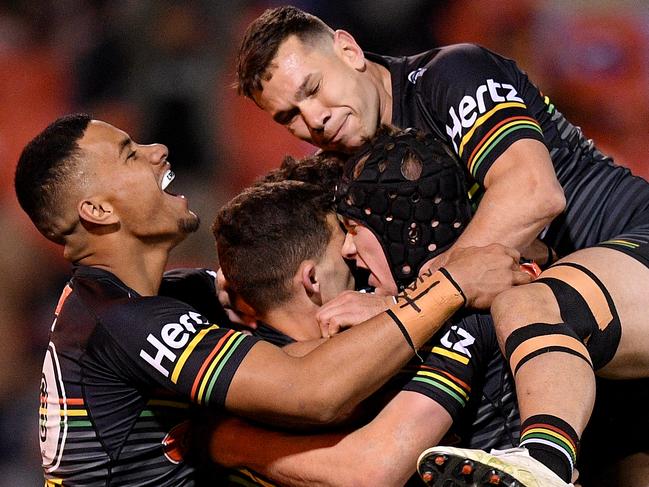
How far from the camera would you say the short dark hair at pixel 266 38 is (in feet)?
10.5

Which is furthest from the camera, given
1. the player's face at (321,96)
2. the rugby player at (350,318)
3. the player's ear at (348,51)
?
the player's ear at (348,51)

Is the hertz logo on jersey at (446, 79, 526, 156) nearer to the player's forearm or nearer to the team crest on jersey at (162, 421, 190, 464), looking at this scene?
the player's forearm

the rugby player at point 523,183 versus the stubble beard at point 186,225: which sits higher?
the rugby player at point 523,183

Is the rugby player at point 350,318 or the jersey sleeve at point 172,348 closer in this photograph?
the rugby player at point 350,318

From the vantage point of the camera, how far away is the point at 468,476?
6.17ft

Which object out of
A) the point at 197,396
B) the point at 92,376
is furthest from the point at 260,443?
the point at 92,376

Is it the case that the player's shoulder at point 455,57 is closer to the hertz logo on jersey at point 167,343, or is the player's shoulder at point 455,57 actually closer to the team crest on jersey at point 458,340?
the team crest on jersey at point 458,340

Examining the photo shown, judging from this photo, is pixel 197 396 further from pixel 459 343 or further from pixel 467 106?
pixel 467 106

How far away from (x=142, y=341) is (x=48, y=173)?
0.64 meters

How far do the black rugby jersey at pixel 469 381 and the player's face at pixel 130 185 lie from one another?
91 cm

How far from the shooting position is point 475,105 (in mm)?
2914

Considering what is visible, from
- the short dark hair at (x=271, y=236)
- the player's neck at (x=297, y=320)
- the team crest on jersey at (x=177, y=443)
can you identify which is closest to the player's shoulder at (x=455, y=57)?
the short dark hair at (x=271, y=236)

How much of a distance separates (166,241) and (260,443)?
756mm

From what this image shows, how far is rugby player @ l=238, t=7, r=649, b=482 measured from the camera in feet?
6.99
